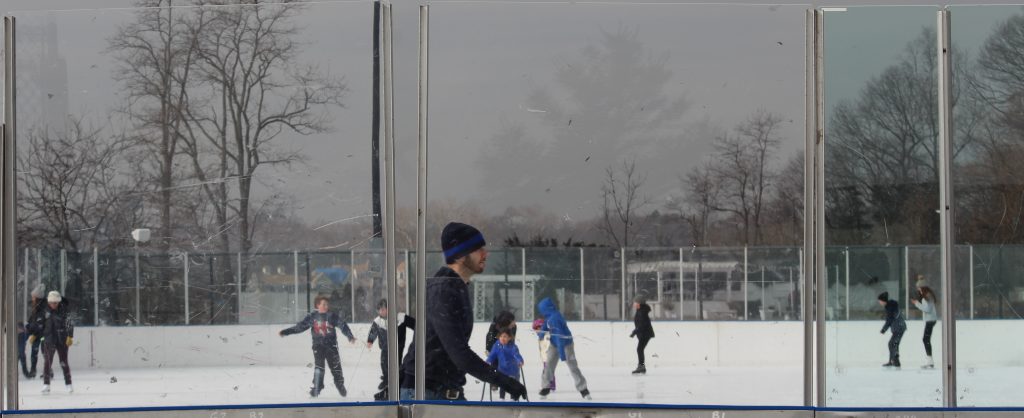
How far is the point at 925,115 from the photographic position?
696 cm

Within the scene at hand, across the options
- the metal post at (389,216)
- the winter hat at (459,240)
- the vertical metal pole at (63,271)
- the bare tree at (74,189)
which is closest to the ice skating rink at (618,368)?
the metal post at (389,216)

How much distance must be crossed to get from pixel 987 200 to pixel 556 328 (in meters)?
2.64

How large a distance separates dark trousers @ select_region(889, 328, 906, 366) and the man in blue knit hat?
2151mm

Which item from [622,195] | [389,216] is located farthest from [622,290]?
[389,216]

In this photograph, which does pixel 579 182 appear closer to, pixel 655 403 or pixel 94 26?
pixel 655 403

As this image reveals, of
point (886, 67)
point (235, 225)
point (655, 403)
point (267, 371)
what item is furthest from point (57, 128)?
point (886, 67)

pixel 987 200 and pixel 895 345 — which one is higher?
pixel 987 200

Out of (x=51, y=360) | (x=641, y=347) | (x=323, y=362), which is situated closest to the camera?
(x=641, y=347)

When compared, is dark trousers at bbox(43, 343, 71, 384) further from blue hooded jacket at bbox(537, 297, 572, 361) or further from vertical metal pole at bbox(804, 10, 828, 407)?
vertical metal pole at bbox(804, 10, 828, 407)

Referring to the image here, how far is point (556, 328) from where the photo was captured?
6.86m

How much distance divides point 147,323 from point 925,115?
188 inches

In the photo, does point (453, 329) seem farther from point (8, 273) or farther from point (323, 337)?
point (8, 273)

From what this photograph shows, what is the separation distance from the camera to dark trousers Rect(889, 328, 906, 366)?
22.6 feet

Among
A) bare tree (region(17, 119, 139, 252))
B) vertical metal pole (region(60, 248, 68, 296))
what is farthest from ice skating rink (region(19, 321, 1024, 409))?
bare tree (region(17, 119, 139, 252))
